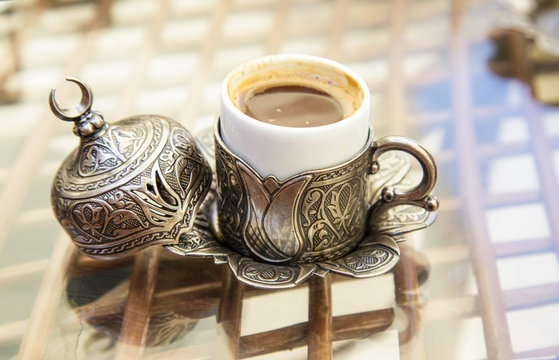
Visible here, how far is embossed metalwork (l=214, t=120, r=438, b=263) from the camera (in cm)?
64

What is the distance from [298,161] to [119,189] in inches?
7.4

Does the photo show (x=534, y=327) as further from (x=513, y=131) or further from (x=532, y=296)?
(x=513, y=131)

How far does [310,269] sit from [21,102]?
618 millimetres

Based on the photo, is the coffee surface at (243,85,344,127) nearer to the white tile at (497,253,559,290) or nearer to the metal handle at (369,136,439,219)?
the metal handle at (369,136,439,219)

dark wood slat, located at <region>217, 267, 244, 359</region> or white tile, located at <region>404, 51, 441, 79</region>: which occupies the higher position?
white tile, located at <region>404, 51, 441, 79</region>

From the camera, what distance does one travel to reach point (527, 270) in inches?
28.5

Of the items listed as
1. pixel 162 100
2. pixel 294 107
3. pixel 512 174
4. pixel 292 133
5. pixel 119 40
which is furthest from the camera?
pixel 119 40

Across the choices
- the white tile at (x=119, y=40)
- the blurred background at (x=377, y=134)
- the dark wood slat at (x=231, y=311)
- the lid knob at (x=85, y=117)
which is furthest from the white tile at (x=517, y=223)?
the white tile at (x=119, y=40)

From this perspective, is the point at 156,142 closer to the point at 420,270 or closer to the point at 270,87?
the point at 270,87

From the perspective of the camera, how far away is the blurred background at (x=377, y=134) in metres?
0.65

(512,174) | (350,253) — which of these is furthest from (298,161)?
(512,174)

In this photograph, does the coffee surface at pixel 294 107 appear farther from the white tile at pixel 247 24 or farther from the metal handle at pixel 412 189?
the white tile at pixel 247 24

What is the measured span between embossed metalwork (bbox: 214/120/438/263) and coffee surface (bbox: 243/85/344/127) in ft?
0.17

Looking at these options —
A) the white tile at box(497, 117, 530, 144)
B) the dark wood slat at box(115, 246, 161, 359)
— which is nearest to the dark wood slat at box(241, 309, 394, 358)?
the dark wood slat at box(115, 246, 161, 359)
